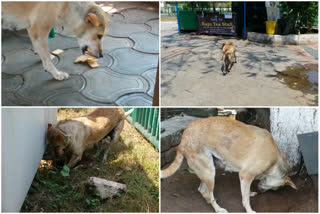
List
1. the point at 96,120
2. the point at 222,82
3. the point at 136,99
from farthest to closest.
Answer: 1. the point at 222,82
2. the point at 96,120
3. the point at 136,99

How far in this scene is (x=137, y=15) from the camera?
7.15 meters

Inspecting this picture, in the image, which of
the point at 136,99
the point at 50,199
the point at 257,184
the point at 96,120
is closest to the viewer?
the point at 50,199

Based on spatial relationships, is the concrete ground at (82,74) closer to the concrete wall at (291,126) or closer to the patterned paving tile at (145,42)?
the patterned paving tile at (145,42)

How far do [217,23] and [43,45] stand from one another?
8122 millimetres

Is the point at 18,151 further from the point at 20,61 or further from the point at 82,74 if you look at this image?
the point at 20,61

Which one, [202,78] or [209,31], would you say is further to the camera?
[209,31]

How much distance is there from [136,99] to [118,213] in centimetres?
155

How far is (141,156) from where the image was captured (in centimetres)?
470

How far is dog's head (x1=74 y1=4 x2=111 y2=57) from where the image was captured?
3721 mm

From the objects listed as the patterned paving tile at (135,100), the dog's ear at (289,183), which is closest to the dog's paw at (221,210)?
the dog's ear at (289,183)

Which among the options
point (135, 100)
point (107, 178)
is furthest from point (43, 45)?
point (107, 178)

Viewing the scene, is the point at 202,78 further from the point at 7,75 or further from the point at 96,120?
the point at 7,75

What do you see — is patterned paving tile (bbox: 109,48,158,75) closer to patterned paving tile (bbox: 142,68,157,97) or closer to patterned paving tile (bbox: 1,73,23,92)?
patterned paving tile (bbox: 142,68,157,97)

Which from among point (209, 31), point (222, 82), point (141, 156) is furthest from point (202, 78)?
point (209, 31)
